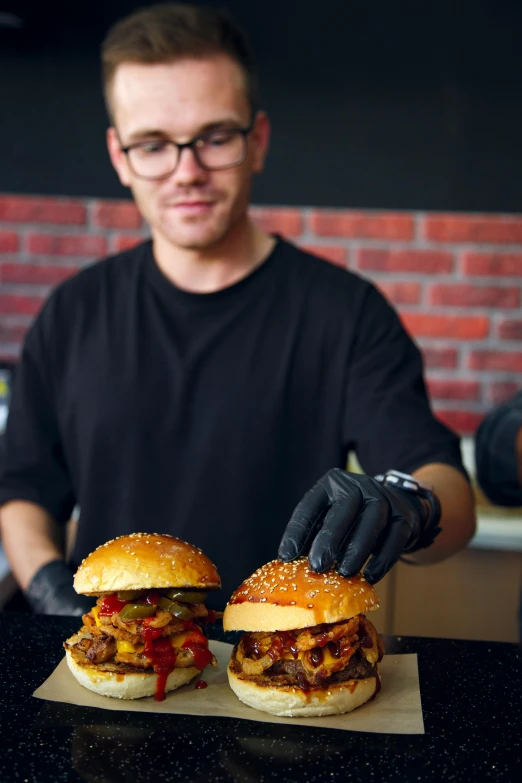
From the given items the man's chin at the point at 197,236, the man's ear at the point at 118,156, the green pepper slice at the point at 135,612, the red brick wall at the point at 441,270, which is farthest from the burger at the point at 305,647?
the red brick wall at the point at 441,270

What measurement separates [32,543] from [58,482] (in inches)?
7.1

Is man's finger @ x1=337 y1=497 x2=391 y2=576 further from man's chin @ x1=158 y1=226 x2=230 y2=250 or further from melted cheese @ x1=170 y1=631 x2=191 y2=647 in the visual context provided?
man's chin @ x1=158 y1=226 x2=230 y2=250

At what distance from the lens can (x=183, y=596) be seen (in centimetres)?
111

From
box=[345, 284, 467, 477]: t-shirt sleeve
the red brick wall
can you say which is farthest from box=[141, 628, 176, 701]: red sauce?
the red brick wall

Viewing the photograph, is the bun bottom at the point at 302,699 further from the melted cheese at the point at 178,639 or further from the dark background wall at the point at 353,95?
the dark background wall at the point at 353,95

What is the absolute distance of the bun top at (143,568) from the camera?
3.53 feet

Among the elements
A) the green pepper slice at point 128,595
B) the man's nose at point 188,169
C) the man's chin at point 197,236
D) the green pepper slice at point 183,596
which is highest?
A: the man's nose at point 188,169

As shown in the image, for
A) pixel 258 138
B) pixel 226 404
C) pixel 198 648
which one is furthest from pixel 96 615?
pixel 258 138

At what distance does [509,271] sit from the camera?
2.73 meters

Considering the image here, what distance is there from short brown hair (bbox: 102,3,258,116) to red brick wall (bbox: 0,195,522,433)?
3.27ft

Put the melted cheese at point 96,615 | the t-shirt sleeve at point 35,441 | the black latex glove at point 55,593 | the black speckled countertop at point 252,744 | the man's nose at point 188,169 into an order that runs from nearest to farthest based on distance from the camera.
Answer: the black speckled countertop at point 252,744, the melted cheese at point 96,615, the black latex glove at point 55,593, the man's nose at point 188,169, the t-shirt sleeve at point 35,441

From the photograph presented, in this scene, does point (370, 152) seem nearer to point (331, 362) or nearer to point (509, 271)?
point (509, 271)

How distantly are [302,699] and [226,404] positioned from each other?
0.85 meters

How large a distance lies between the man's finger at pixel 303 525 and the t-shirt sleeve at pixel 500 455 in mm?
702
